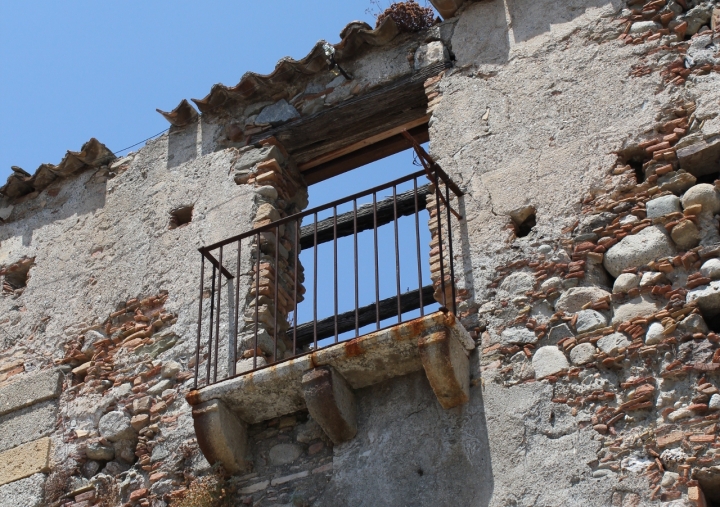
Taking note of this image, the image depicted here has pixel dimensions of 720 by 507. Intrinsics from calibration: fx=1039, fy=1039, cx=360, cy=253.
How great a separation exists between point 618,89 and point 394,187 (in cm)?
159

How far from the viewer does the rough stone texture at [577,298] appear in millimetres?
5898

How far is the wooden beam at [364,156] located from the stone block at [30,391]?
8.18 feet

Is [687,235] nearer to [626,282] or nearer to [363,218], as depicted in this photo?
[626,282]

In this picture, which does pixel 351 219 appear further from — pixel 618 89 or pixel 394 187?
pixel 618 89

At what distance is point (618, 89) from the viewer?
6.69 meters

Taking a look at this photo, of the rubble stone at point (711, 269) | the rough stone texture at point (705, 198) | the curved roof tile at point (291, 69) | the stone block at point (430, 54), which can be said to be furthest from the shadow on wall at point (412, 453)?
the curved roof tile at point (291, 69)

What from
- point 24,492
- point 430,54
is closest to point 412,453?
point 24,492

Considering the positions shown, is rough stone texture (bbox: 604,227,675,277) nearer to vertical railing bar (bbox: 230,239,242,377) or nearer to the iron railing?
→ the iron railing

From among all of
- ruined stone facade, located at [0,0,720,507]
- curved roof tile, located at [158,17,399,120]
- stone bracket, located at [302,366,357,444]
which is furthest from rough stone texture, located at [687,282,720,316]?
curved roof tile, located at [158,17,399,120]

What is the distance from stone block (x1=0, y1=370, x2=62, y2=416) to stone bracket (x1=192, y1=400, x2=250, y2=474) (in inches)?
65.4

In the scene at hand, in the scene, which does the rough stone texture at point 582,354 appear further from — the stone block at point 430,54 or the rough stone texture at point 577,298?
the stone block at point 430,54

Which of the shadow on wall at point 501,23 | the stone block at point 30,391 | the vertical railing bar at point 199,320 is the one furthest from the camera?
the stone block at point 30,391

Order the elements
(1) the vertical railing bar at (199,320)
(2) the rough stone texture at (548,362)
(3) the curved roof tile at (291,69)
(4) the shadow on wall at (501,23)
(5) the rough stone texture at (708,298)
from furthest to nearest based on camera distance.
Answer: (3) the curved roof tile at (291,69), (4) the shadow on wall at (501,23), (1) the vertical railing bar at (199,320), (2) the rough stone texture at (548,362), (5) the rough stone texture at (708,298)

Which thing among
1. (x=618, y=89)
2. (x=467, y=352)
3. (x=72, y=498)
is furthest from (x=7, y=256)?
(x=618, y=89)
